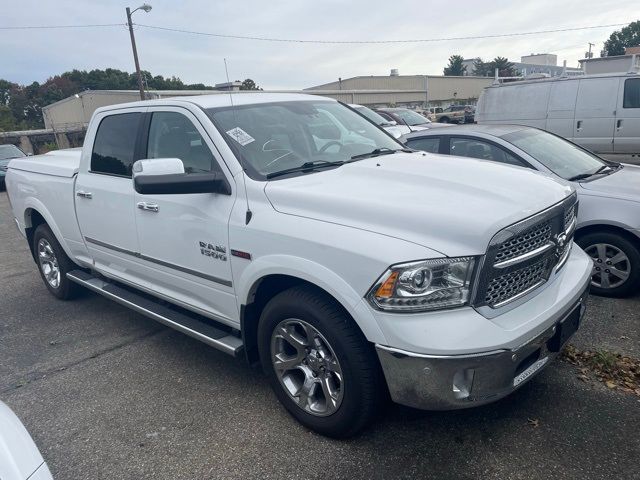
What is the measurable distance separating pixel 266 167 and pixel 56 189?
278 cm

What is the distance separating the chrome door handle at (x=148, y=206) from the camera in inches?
142

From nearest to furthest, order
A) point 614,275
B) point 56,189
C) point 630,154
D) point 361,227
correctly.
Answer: point 361,227 → point 614,275 → point 56,189 → point 630,154

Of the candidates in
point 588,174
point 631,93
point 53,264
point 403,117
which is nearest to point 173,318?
point 53,264

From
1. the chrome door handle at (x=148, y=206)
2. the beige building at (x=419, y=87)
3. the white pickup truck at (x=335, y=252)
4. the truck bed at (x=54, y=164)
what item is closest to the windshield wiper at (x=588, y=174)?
the white pickup truck at (x=335, y=252)

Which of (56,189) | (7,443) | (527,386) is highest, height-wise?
(56,189)

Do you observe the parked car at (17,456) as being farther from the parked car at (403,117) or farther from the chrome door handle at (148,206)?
the parked car at (403,117)

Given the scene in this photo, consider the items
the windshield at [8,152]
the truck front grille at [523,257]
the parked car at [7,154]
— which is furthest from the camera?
the windshield at [8,152]

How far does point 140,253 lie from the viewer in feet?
12.9

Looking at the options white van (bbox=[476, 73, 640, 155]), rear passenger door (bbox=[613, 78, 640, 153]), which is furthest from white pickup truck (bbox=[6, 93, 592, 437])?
rear passenger door (bbox=[613, 78, 640, 153])

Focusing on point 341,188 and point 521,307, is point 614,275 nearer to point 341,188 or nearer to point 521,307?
point 521,307

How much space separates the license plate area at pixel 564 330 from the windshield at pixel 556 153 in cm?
237

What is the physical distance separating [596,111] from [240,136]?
921 cm

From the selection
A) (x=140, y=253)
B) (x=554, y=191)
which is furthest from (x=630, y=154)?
(x=140, y=253)

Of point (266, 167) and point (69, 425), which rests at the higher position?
point (266, 167)
